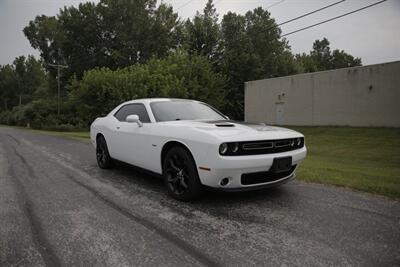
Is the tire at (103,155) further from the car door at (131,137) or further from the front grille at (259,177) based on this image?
the front grille at (259,177)

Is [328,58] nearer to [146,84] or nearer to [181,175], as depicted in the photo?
[146,84]

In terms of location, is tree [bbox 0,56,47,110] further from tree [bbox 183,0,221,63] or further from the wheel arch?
the wheel arch

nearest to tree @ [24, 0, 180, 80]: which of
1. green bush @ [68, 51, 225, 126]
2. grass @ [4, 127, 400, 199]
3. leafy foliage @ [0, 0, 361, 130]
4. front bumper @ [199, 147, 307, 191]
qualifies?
leafy foliage @ [0, 0, 361, 130]

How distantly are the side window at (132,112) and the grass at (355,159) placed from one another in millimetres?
3189

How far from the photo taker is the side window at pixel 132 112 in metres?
5.19

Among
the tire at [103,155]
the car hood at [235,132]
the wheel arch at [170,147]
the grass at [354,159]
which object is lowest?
the grass at [354,159]

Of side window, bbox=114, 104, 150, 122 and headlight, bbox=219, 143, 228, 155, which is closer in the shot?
headlight, bbox=219, 143, 228, 155

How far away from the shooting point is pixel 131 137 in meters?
5.23

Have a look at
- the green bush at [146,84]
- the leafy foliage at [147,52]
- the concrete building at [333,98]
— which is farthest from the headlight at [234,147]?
the leafy foliage at [147,52]

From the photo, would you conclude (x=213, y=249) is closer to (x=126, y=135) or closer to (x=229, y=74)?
(x=126, y=135)

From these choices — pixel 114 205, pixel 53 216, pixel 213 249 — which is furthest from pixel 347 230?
pixel 53 216

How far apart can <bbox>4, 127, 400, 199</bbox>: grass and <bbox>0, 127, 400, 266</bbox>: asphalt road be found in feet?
2.16

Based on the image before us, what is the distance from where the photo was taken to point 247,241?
2918 millimetres

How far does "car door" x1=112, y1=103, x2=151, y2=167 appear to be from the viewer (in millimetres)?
4918
